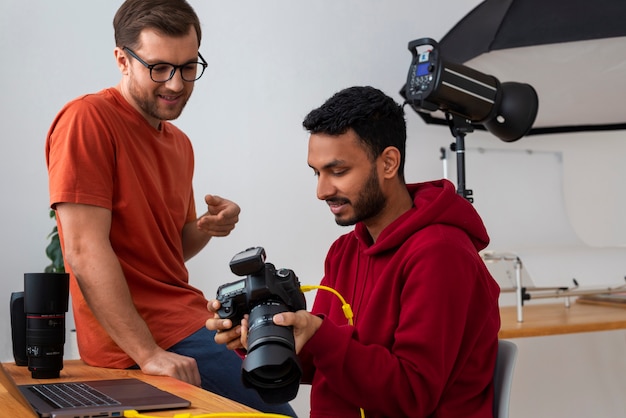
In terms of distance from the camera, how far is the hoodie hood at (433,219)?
4.11 ft

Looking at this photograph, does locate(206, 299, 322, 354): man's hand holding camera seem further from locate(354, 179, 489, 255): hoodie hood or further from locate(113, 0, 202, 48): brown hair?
locate(113, 0, 202, 48): brown hair

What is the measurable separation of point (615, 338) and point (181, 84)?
8.78 feet

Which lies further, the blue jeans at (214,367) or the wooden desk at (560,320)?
the wooden desk at (560,320)

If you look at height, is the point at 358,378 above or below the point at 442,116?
below

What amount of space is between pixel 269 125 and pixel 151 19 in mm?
1611

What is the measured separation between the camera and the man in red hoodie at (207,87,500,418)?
113 centimetres

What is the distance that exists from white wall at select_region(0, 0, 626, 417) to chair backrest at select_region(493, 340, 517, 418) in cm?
184

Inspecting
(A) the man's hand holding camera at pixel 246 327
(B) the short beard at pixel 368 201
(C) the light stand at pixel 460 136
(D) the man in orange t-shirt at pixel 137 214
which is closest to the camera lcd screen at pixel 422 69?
(C) the light stand at pixel 460 136

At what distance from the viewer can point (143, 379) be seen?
1337 millimetres

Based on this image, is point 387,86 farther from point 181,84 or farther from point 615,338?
point 181,84

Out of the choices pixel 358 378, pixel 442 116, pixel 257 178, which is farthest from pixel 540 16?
pixel 358 378

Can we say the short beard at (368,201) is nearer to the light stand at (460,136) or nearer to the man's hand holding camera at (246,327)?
the man's hand holding camera at (246,327)

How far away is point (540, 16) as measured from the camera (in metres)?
2.77

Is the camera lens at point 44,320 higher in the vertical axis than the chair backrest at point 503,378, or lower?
higher
